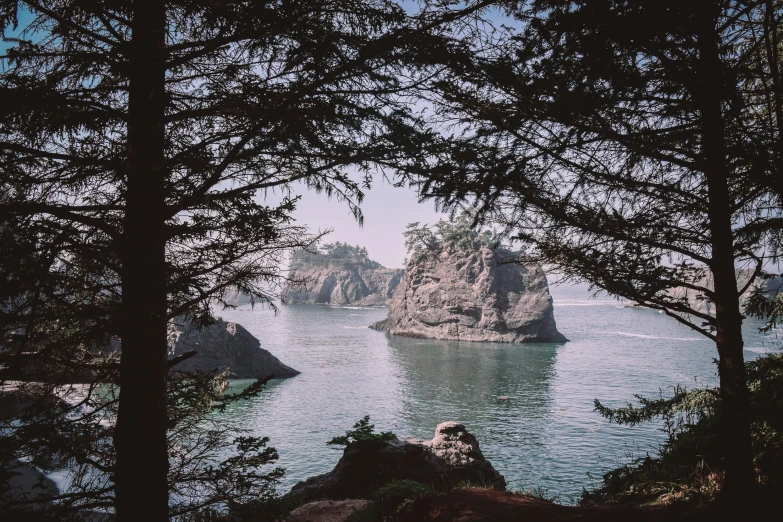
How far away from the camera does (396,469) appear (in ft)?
38.6

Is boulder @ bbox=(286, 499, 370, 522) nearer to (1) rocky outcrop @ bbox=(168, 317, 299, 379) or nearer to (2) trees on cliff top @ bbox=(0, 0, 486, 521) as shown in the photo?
(2) trees on cliff top @ bbox=(0, 0, 486, 521)

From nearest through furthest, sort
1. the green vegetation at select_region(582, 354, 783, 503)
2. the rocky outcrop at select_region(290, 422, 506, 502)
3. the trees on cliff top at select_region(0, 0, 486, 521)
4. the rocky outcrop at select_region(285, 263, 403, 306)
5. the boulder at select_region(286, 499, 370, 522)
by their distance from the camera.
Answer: the trees on cliff top at select_region(0, 0, 486, 521) → the green vegetation at select_region(582, 354, 783, 503) → the boulder at select_region(286, 499, 370, 522) → the rocky outcrop at select_region(290, 422, 506, 502) → the rocky outcrop at select_region(285, 263, 403, 306)

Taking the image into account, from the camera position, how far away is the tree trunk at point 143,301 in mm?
4254

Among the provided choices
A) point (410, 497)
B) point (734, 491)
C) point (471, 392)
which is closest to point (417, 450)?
point (410, 497)

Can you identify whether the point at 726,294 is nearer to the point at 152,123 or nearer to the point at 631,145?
the point at 631,145

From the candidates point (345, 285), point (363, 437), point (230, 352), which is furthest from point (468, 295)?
point (345, 285)

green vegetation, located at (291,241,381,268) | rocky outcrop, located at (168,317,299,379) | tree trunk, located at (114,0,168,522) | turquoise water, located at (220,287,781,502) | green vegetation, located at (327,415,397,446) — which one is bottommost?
turquoise water, located at (220,287,781,502)

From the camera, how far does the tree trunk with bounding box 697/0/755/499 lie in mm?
5117

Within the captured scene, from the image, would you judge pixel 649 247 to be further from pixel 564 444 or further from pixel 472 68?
pixel 564 444

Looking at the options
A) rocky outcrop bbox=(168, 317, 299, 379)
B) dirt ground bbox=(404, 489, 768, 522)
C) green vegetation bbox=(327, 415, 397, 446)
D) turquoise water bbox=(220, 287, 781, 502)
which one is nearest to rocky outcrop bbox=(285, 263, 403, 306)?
turquoise water bbox=(220, 287, 781, 502)

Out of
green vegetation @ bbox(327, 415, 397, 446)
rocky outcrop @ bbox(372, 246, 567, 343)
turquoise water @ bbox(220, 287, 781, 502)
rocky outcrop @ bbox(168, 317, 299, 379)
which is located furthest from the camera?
rocky outcrop @ bbox(372, 246, 567, 343)

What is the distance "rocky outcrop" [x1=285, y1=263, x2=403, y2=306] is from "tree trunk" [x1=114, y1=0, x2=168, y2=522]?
126381 mm

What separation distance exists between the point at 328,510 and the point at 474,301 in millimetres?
52791

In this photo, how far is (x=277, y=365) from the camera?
39188mm
